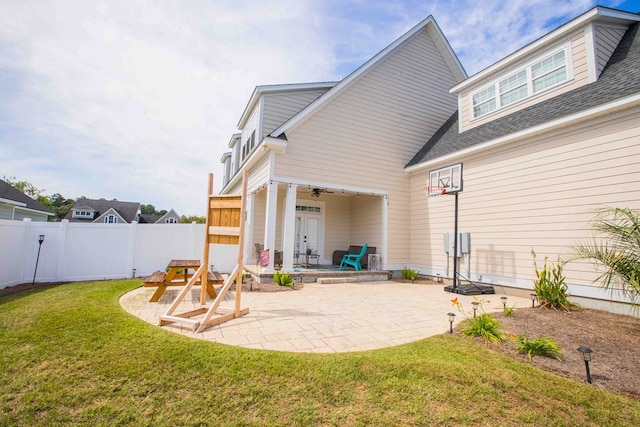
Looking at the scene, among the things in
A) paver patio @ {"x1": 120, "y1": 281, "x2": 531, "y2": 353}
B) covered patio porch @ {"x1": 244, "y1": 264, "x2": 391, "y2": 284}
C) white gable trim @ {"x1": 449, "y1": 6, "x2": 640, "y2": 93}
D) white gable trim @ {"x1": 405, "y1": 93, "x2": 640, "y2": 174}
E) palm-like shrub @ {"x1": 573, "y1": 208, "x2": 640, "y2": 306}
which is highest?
white gable trim @ {"x1": 449, "y1": 6, "x2": 640, "y2": 93}

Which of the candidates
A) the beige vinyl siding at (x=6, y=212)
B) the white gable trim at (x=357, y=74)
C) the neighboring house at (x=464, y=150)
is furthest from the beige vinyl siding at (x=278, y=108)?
the beige vinyl siding at (x=6, y=212)

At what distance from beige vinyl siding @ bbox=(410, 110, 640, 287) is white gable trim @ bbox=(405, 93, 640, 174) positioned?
0.21 metres

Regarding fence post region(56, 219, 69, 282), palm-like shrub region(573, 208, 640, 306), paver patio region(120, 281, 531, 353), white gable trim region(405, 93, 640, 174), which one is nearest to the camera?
paver patio region(120, 281, 531, 353)

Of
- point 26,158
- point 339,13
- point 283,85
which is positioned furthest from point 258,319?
point 26,158

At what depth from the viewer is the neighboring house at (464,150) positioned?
236 inches

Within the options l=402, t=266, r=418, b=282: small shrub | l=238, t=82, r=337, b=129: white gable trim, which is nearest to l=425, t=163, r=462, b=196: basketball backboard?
l=402, t=266, r=418, b=282: small shrub

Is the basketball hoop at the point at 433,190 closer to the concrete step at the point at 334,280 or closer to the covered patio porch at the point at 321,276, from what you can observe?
the covered patio porch at the point at 321,276

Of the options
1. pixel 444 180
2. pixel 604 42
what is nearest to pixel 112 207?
pixel 444 180

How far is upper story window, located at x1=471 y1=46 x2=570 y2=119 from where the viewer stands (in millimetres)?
7548

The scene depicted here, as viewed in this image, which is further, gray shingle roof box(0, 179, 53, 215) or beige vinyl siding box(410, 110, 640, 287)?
gray shingle roof box(0, 179, 53, 215)

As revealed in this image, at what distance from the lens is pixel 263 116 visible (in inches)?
435

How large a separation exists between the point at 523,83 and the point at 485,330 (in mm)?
7971

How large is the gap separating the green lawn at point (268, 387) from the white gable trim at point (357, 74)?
272 inches

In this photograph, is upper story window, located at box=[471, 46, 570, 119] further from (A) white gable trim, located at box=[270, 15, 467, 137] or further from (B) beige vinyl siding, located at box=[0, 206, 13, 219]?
(B) beige vinyl siding, located at box=[0, 206, 13, 219]
